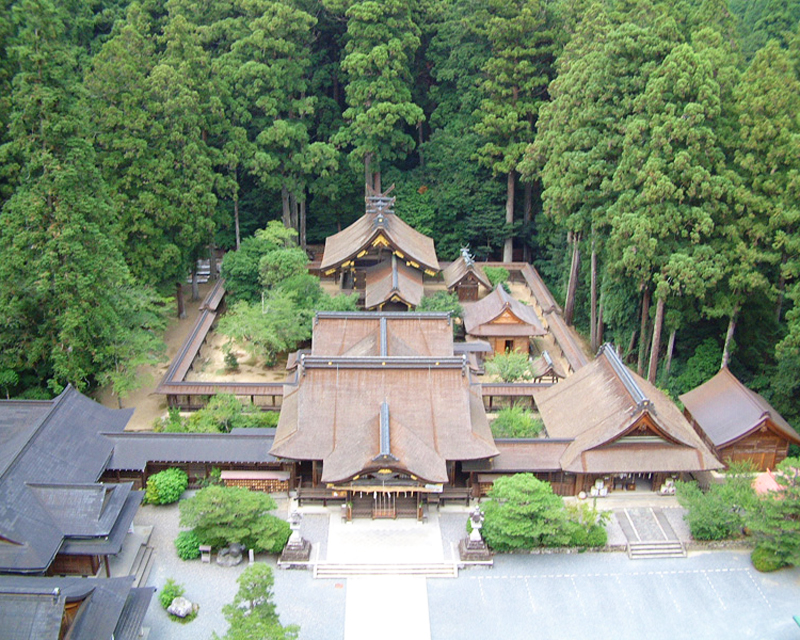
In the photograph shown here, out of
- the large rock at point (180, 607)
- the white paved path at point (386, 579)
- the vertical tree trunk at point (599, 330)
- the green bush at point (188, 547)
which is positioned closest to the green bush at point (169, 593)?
the large rock at point (180, 607)

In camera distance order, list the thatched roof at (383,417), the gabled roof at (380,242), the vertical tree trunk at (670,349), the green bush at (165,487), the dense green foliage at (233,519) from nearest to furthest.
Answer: the dense green foliage at (233,519), the thatched roof at (383,417), the green bush at (165,487), the vertical tree trunk at (670,349), the gabled roof at (380,242)

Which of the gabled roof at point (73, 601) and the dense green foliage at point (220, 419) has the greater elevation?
the dense green foliage at point (220, 419)

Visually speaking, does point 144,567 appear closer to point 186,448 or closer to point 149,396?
point 186,448

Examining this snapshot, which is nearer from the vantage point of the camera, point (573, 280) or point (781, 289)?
point (781, 289)

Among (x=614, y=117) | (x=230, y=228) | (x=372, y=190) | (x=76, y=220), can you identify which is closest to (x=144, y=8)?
(x=230, y=228)

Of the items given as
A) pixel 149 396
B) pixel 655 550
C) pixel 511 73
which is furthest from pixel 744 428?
pixel 511 73

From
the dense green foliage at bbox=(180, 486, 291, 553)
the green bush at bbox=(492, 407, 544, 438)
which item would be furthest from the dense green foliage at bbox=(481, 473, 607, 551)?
the dense green foliage at bbox=(180, 486, 291, 553)

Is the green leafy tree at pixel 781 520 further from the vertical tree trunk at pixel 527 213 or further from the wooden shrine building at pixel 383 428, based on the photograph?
the vertical tree trunk at pixel 527 213
